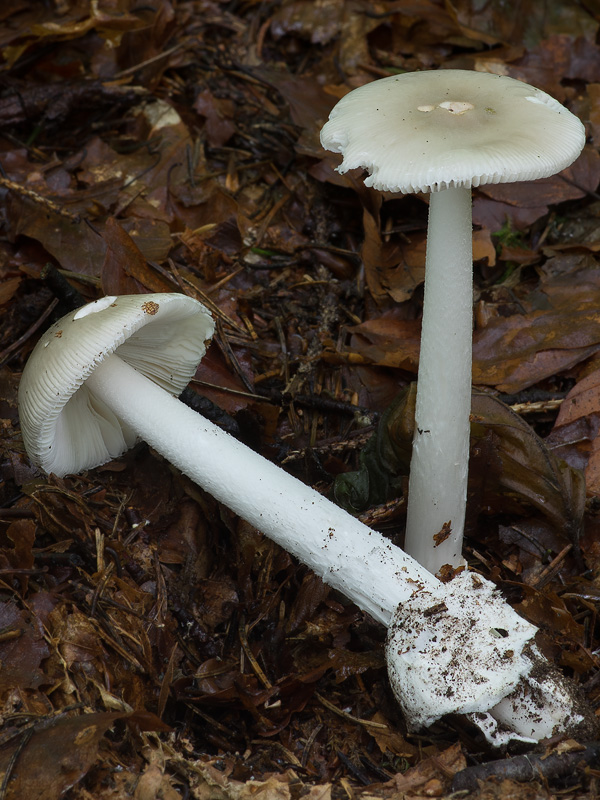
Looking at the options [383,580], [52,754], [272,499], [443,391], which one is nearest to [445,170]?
[443,391]

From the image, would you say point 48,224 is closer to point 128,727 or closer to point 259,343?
point 259,343

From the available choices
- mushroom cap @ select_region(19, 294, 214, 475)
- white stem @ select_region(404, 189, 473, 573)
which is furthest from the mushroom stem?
white stem @ select_region(404, 189, 473, 573)

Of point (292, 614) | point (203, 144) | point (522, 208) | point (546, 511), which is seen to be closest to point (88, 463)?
point (292, 614)

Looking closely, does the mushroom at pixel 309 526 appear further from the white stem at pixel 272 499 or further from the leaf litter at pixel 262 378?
the leaf litter at pixel 262 378

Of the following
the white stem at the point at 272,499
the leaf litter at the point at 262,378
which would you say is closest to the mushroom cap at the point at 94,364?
the leaf litter at the point at 262,378

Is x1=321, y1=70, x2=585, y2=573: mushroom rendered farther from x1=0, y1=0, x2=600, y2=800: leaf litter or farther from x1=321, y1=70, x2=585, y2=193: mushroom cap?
x1=0, y1=0, x2=600, y2=800: leaf litter

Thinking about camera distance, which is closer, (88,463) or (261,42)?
(88,463)
